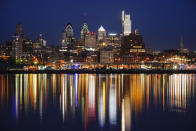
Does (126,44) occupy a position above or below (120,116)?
above

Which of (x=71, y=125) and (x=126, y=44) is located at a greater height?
(x=126, y=44)

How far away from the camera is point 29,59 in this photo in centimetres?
17125

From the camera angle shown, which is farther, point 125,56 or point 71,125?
point 125,56

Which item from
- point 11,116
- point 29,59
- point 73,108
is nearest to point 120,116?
point 73,108

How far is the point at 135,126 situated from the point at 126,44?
175829 mm

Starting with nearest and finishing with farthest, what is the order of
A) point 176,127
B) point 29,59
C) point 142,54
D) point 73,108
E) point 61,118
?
point 176,127 < point 61,118 < point 73,108 < point 29,59 < point 142,54

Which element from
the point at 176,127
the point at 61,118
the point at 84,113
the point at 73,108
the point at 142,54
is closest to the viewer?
the point at 176,127

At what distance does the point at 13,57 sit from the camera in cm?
17550

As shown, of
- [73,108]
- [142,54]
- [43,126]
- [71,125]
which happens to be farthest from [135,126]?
[142,54]

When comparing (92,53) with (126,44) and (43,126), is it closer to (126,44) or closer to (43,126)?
(126,44)

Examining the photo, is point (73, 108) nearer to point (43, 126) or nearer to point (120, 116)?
point (120, 116)

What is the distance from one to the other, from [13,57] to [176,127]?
538 feet

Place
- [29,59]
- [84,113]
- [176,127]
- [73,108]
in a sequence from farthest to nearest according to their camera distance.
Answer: [29,59] < [73,108] < [84,113] < [176,127]

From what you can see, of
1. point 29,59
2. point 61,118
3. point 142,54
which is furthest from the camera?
point 142,54
